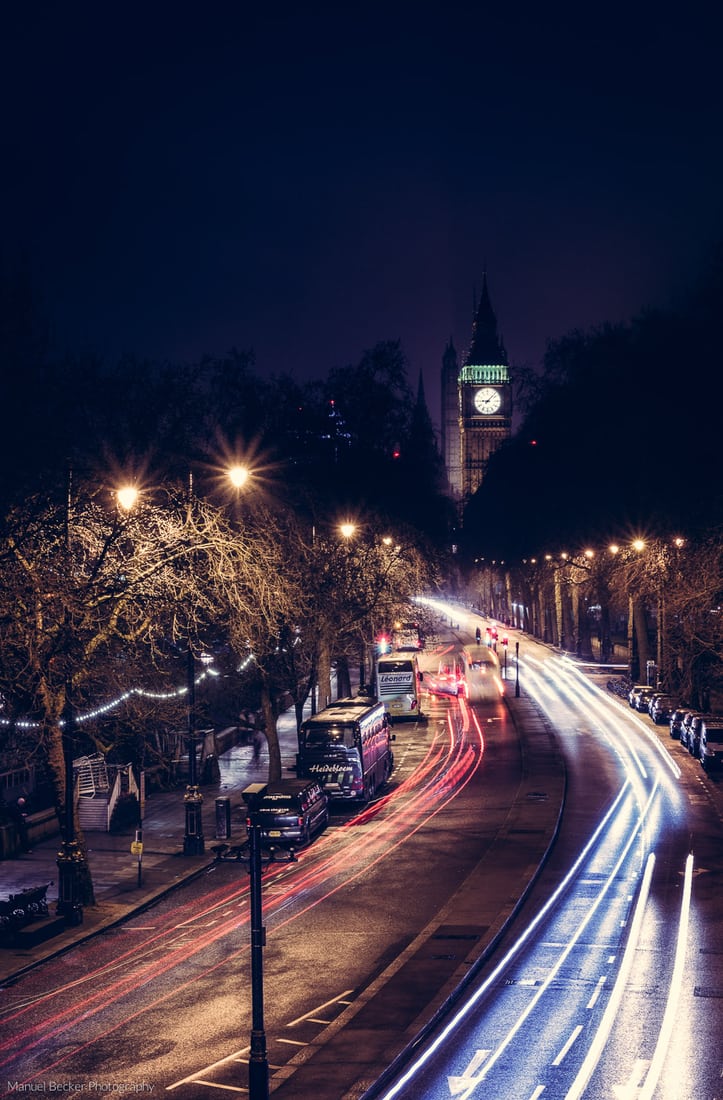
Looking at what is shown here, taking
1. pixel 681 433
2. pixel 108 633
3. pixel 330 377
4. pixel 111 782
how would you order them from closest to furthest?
1. pixel 108 633
2. pixel 111 782
3. pixel 681 433
4. pixel 330 377

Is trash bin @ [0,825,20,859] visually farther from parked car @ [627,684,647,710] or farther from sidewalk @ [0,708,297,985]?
parked car @ [627,684,647,710]

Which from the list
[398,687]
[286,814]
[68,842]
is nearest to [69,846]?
[68,842]

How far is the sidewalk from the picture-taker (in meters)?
25.6

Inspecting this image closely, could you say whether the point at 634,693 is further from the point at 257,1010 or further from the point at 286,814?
the point at 257,1010

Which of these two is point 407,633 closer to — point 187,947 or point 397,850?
point 397,850

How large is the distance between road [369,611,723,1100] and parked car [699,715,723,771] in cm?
545

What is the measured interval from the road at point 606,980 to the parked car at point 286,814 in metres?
7.32

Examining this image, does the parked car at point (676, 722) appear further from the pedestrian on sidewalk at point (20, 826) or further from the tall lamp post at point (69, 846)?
the tall lamp post at point (69, 846)

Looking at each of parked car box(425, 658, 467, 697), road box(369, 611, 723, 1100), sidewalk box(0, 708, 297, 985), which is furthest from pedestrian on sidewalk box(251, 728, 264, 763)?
parked car box(425, 658, 467, 697)

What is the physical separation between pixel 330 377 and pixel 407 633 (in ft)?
63.0

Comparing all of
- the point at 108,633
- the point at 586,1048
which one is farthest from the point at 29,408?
the point at 586,1048

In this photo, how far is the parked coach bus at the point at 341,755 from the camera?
40.0m

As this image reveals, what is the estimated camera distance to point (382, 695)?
6344 cm

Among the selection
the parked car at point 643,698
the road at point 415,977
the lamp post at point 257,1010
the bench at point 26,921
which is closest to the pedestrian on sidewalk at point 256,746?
the road at point 415,977
